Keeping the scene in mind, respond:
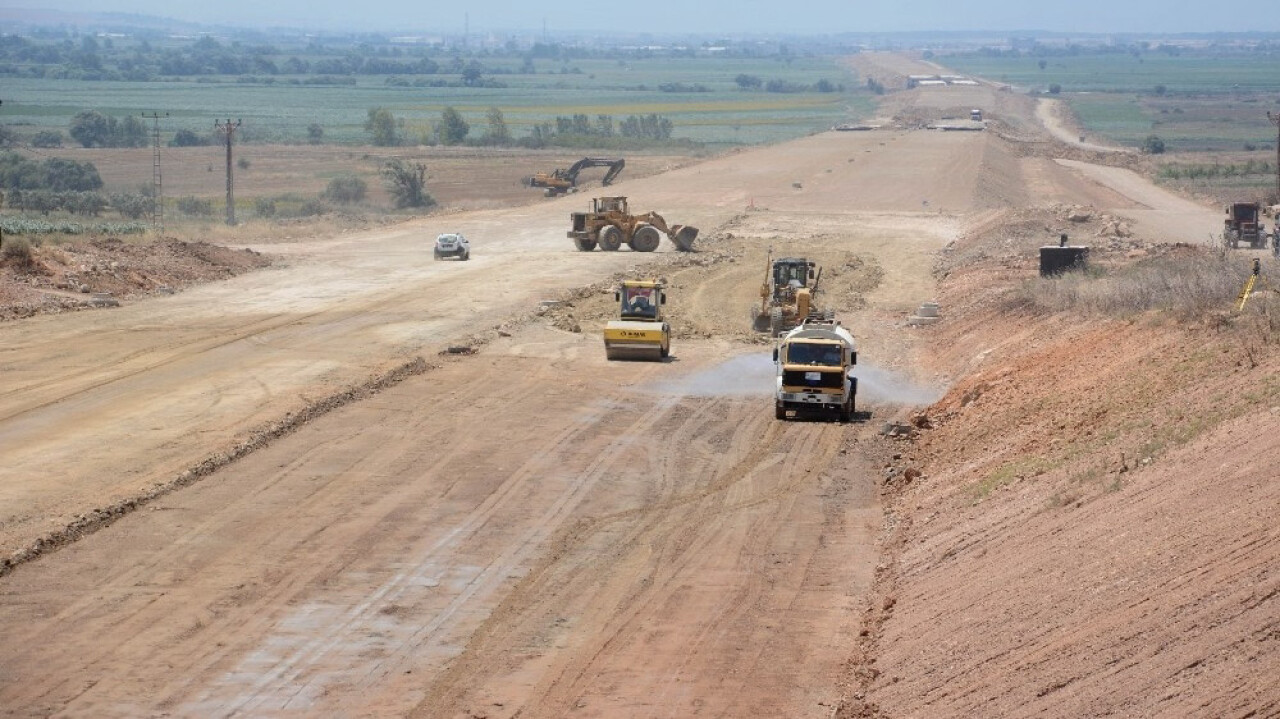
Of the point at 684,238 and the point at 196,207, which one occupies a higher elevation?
the point at 684,238

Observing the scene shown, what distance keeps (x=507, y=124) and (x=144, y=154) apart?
55.9m

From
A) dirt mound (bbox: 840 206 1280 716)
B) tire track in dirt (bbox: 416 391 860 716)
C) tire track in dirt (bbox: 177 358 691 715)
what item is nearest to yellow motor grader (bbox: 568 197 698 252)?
dirt mound (bbox: 840 206 1280 716)

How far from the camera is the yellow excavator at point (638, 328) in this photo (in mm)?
39969

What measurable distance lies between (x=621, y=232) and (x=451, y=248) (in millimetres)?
6580

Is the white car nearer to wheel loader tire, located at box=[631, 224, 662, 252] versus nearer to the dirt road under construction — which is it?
wheel loader tire, located at box=[631, 224, 662, 252]

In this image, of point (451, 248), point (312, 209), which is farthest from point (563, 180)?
point (451, 248)

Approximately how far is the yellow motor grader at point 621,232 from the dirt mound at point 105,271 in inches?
462

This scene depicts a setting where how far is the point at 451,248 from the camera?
61219 millimetres

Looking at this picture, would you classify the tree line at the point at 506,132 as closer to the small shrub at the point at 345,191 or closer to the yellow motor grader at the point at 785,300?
the small shrub at the point at 345,191

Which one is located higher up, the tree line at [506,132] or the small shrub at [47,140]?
the tree line at [506,132]

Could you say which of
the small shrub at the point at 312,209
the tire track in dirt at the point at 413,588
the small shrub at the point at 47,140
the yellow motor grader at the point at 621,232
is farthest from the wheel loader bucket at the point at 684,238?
the small shrub at the point at 47,140

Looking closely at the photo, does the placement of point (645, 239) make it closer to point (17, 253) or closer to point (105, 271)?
point (105, 271)

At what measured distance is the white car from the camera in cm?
6112

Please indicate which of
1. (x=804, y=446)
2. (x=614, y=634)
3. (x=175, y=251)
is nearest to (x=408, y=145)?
(x=175, y=251)
